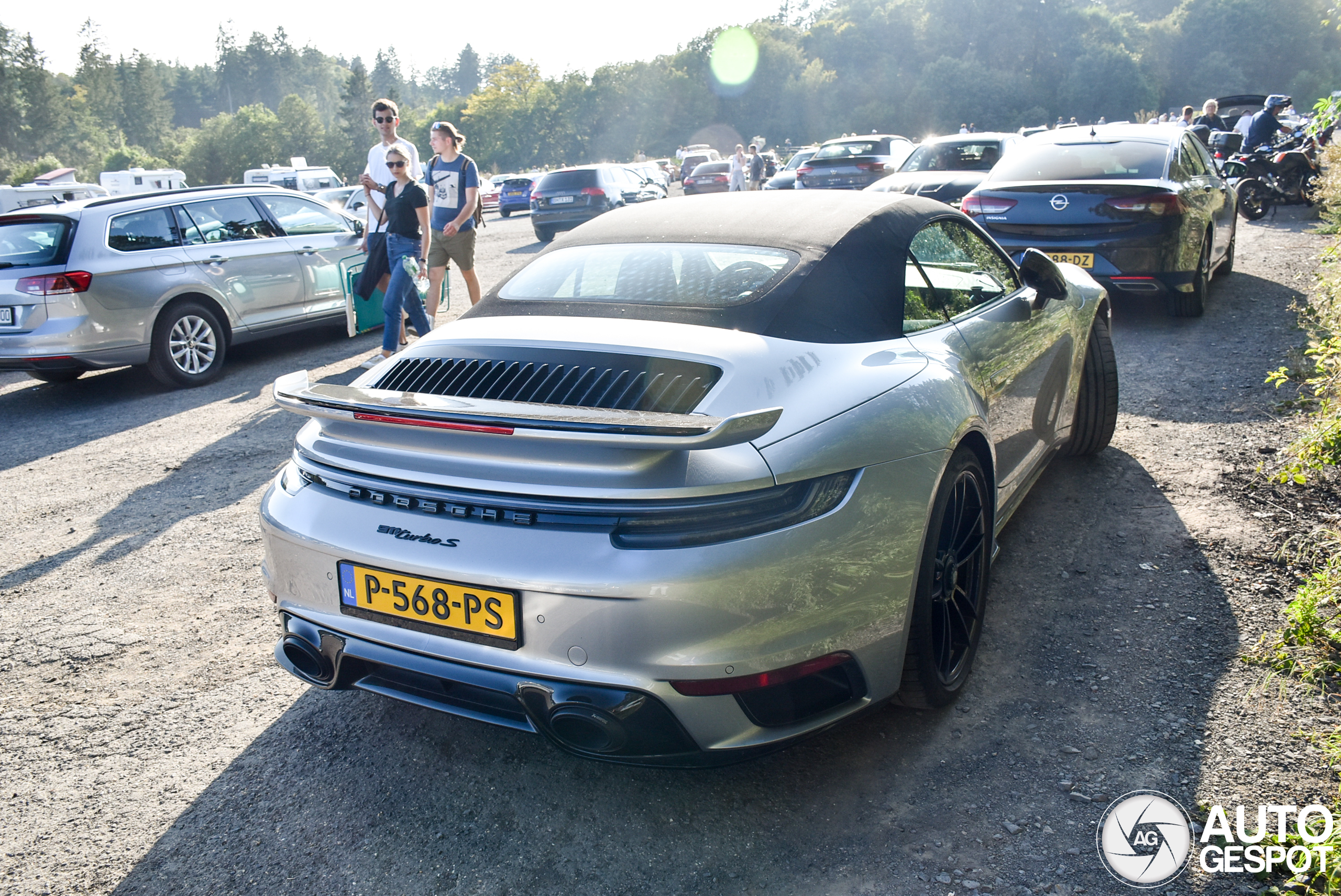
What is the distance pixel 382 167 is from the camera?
8.47 metres

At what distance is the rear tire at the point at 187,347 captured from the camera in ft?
24.1

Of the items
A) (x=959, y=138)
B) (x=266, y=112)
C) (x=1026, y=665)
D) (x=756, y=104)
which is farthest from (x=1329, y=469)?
(x=266, y=112)

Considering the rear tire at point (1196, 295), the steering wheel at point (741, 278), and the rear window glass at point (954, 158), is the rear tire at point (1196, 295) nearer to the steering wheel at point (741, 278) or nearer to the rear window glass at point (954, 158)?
the rear window glass at point (954, 158)

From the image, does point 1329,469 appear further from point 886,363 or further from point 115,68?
point 115,68

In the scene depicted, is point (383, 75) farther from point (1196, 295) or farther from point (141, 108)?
point (1196, 295)

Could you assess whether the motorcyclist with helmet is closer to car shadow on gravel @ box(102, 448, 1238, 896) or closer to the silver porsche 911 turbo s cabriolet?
car shadow on gravel @ box(102, 448, 1238, 896)

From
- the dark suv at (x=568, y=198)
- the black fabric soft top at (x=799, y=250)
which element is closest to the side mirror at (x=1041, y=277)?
the black fabric soft top at (x=799, y=250)

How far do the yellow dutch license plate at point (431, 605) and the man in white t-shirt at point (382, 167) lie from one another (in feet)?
19.1

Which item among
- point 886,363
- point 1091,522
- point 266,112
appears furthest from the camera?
point 266,112

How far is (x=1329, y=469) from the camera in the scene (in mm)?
4234

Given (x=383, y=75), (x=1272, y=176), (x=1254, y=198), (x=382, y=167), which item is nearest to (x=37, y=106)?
(x=383, y=75)

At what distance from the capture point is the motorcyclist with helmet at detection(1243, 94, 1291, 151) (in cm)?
1473

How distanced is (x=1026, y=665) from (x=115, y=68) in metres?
132

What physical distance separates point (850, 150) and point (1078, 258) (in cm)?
1066
